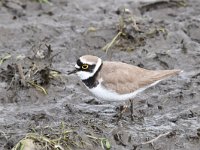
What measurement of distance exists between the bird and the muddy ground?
0.44m

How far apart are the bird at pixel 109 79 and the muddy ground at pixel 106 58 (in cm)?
44

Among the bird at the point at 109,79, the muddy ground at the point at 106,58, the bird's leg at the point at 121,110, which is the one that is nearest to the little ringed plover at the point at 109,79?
the bird at the point at 109,79

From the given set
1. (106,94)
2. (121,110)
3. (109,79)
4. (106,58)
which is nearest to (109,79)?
(109,79)

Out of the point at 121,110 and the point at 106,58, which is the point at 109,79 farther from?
the point at 106,58

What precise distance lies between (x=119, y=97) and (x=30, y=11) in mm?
4370

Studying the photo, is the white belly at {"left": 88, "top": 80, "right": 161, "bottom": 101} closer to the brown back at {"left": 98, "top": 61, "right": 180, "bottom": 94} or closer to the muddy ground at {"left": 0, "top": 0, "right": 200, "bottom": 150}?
the brown back at {"left": 98, "top": 61, "right": 180, "bottom": 94}

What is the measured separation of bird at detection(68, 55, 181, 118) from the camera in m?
9.72

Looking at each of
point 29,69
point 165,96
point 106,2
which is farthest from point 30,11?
point 165,96

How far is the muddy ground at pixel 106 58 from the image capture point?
9.48m

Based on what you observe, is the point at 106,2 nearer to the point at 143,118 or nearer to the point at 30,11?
the point at 30,11

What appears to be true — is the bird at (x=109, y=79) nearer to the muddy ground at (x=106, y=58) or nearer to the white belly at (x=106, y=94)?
the white belly at (x=106, y=94)

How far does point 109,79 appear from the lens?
9742 millimetres

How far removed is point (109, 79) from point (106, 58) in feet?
7.81

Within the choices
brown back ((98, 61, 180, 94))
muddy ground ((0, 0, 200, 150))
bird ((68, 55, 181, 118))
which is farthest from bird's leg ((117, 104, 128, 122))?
brown back ((98, 61, 180, 94))
